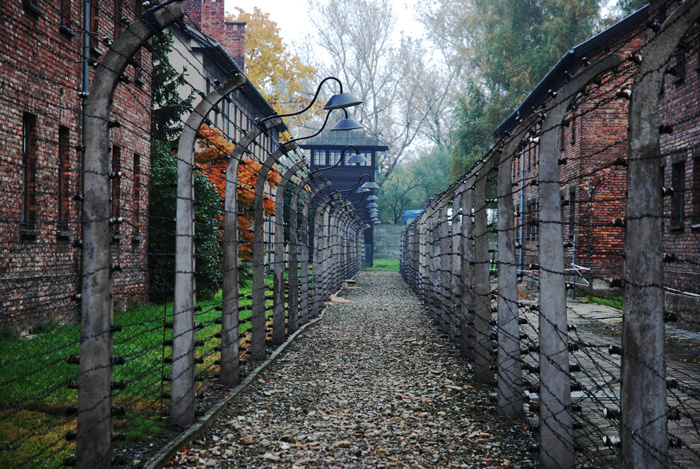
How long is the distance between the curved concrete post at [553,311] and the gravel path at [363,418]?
1.27 feet

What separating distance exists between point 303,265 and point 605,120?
12166mm

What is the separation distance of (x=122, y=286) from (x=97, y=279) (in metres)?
9.80

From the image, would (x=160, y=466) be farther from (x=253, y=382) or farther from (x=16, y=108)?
(x=16, y=108)

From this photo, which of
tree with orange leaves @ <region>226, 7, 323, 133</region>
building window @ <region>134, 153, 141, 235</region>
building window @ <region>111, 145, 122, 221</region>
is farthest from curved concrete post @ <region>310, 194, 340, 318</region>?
tree with orange leaves @ <region>226, 7, 323, 133</region>

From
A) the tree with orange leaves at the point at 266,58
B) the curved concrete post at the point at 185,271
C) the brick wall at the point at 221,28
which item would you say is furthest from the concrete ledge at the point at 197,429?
the tree with orange leaves at the point at 266,58

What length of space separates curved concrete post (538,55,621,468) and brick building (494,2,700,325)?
104 mm

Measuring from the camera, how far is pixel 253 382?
7.12 m

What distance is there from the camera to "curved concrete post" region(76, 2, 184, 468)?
3.80 m

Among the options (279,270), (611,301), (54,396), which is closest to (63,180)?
A: (279,270)

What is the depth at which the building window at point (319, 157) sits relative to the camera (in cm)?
4399

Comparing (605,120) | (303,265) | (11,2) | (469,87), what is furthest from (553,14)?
(11,2)

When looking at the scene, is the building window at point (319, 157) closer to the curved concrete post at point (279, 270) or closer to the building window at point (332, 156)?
the building window at point (332, 156)

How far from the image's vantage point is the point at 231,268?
262 inches

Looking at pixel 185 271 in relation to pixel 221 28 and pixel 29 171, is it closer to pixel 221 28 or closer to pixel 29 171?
pixel 29 171
